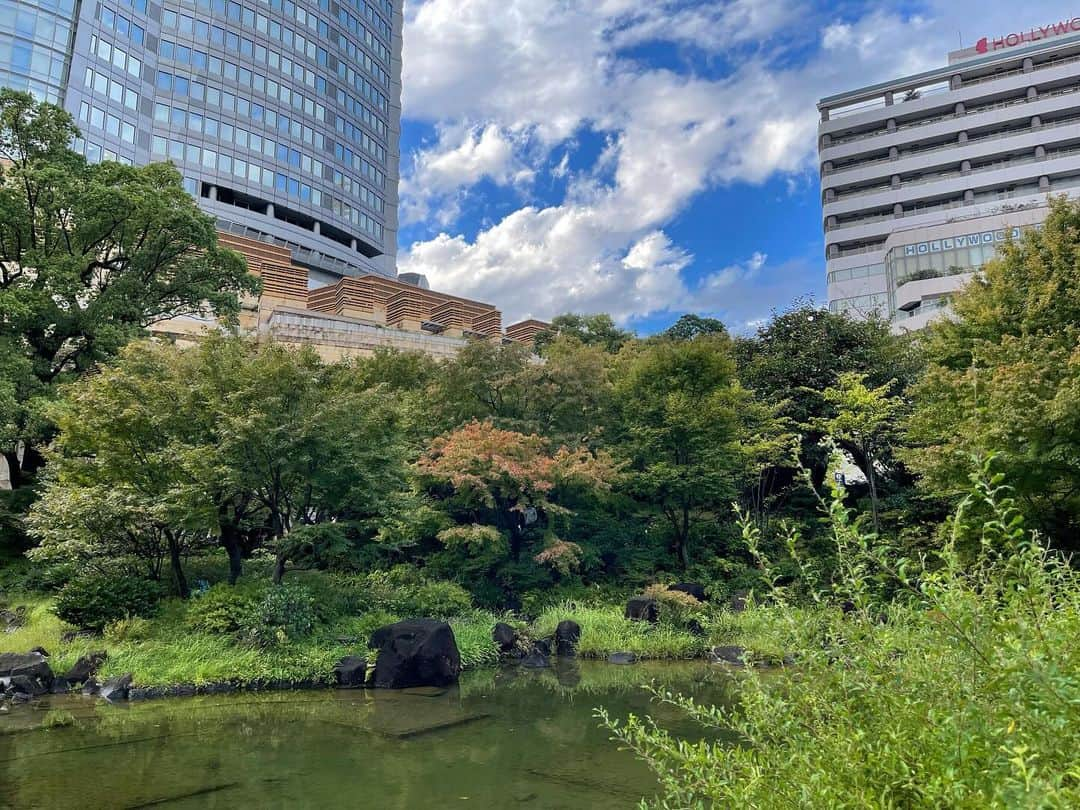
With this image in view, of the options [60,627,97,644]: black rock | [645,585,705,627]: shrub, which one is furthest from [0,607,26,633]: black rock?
[645,585,705,627]: shrub

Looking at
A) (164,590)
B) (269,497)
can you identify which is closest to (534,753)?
(269,497)

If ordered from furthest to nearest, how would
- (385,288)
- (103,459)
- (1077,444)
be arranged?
(385,288) < (103,459) < (1077,444)

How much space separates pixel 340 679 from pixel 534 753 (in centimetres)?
526

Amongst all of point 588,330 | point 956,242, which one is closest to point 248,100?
point 588,330

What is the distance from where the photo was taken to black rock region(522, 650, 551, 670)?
14.5 meters

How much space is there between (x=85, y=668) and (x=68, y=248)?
12096 millimetres

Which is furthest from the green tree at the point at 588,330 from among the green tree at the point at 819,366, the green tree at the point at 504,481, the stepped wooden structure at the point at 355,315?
the green tree at the point at 504,481

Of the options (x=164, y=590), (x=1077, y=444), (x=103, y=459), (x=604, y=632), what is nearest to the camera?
(x=1077, y=444)

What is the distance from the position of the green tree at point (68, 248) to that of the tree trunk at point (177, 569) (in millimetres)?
4603

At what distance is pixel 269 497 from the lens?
1450 cm

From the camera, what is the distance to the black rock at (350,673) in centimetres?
1264

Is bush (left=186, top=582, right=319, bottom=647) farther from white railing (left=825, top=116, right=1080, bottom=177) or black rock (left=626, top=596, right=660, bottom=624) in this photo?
white railing (left=825, top=116, right=1080, bottom=177)

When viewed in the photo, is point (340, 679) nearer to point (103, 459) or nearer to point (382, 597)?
point (382, 597)

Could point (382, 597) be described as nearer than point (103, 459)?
No
